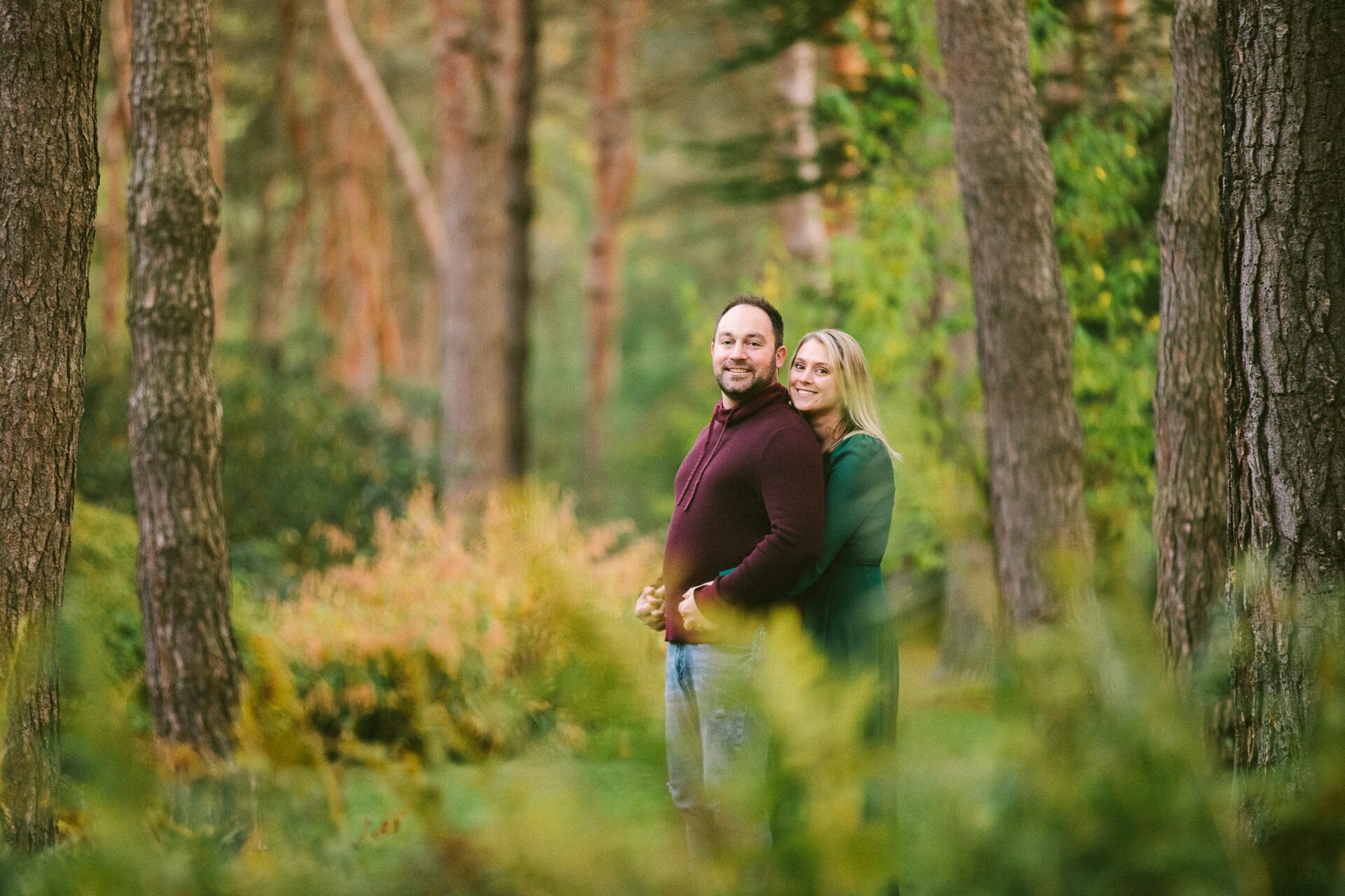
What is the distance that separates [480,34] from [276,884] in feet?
45.6

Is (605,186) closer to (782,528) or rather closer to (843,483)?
(843,483)

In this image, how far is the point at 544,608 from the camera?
1688 mm

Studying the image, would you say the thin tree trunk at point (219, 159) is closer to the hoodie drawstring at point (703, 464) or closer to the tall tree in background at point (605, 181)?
the tall tree in background at point (605, 181)

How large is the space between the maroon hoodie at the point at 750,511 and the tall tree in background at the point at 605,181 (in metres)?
17.7

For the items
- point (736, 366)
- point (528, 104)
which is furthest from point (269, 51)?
point (736, 366)

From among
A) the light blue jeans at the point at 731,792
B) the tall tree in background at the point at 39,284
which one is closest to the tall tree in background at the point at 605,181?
the tall tree in background at the point at 39,284

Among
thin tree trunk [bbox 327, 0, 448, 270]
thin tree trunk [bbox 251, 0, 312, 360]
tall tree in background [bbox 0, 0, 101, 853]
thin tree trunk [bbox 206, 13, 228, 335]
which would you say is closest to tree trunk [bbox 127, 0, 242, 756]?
tall tree in background [bbox 0, 0, 101, 853]

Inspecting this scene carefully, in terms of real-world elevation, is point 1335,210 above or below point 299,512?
above

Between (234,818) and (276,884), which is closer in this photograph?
(276,884)

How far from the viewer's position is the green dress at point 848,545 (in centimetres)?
397

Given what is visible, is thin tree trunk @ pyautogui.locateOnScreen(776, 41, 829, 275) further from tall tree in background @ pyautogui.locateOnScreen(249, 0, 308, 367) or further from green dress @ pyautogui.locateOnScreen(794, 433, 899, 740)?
green dress @ pyautogui.locateOnScreen(794, 433, 899, 740)

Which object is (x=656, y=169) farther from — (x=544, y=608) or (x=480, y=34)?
(x=544, y=608)

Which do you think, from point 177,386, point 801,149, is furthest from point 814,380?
point 801,149

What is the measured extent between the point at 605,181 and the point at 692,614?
18826 millimetres
